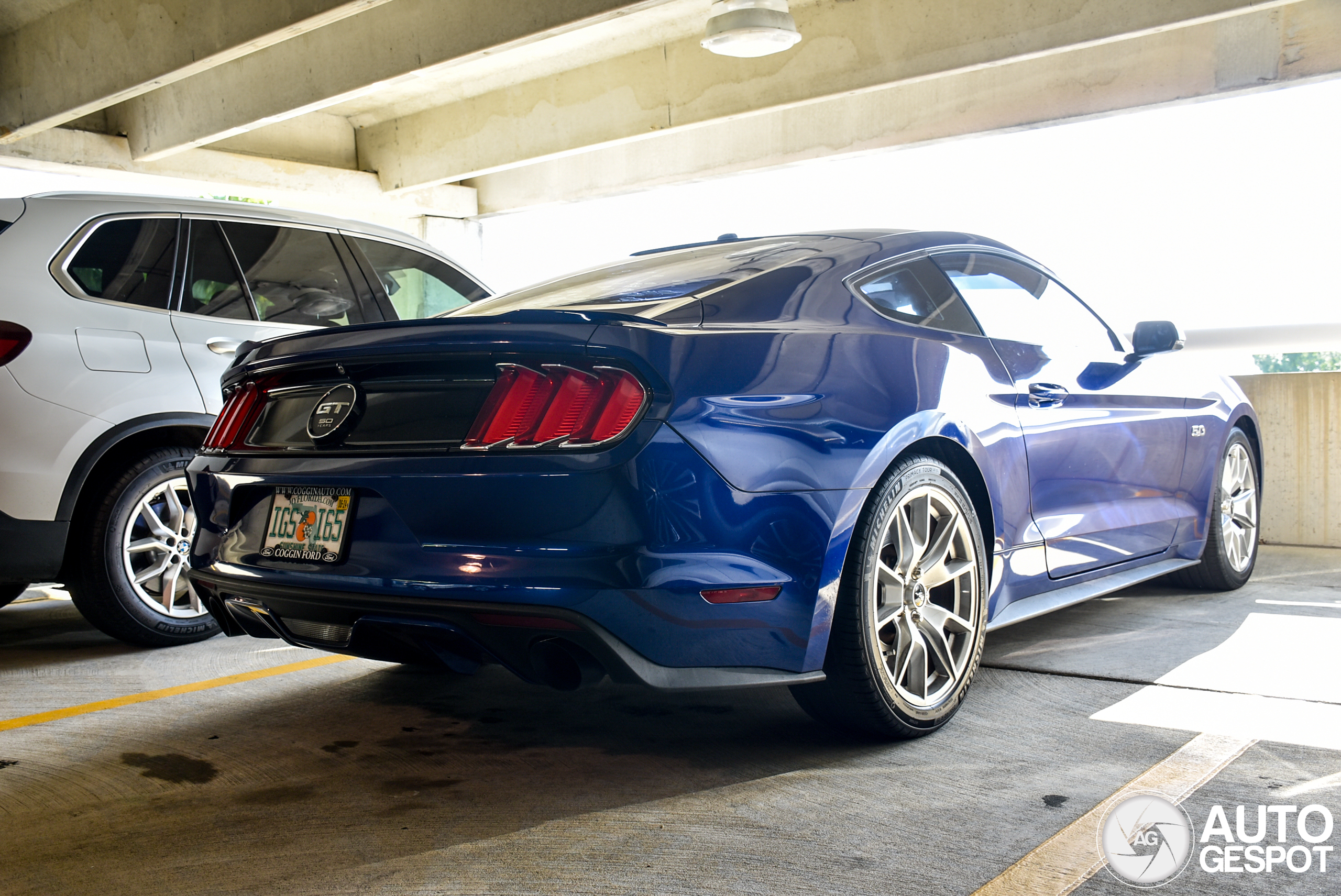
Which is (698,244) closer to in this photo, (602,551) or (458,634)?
(602,551)

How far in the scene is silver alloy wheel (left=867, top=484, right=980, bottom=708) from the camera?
9.77ft

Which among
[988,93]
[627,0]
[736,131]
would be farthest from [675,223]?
[627,0]

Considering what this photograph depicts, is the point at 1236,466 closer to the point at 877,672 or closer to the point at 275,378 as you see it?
the point at 877,672

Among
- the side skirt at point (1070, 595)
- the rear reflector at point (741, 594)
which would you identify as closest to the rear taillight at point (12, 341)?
the rear reflector at point (741, 594)

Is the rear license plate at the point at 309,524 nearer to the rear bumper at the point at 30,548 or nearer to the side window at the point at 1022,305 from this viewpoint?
the rear bumper at the point at 30,548

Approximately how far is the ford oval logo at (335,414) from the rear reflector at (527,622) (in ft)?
2.11

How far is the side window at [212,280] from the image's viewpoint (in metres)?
4.64

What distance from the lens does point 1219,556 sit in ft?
16.8

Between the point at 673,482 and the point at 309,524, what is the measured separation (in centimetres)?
96

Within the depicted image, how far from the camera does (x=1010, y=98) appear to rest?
458 inches

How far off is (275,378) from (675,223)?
3622 cm

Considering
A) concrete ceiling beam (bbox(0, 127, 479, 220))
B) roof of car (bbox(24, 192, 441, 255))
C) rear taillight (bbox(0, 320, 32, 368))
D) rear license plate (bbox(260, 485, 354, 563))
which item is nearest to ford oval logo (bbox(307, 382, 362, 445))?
rear license plate (bbox(260, 485, 354, 563))

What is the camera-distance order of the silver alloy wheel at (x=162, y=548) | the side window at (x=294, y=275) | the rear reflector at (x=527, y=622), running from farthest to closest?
the side window at (x=294, y=275) < the silver alloy wheel at (x=162, y=548) < the rear reflector at (x=527, y=622)

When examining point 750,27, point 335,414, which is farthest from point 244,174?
point 335,414
